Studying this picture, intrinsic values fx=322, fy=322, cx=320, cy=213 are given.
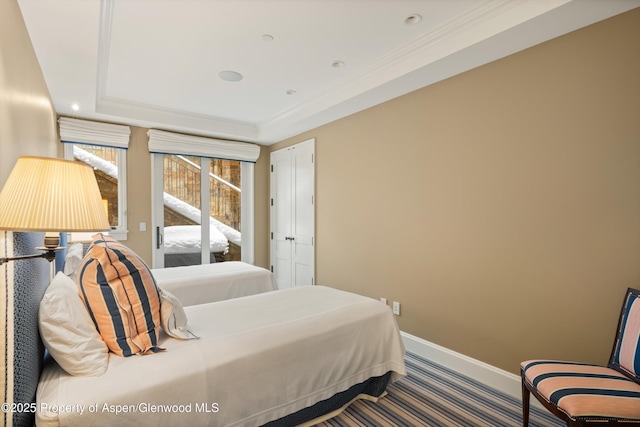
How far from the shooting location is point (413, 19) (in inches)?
88.0

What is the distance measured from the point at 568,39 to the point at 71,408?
3.23 metres

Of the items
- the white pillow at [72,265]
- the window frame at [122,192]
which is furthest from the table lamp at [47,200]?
the window frame at [122,192]

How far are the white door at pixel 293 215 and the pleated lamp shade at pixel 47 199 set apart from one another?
335 centimetres

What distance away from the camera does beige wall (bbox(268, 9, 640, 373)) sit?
1.90 meters

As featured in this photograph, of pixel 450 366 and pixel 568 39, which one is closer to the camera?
pixel 568 39

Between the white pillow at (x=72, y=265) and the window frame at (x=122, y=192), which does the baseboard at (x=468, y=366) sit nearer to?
the white pillow at (x=72, y=265)

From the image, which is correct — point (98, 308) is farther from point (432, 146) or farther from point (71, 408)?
point (432, 146)

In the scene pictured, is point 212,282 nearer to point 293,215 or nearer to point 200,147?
point 293,215

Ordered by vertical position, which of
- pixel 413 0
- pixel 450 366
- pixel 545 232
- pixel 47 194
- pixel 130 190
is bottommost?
pixel 450 366

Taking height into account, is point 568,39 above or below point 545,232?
above

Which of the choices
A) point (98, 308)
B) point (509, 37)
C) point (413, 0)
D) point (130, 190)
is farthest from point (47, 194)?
point (130, 190)

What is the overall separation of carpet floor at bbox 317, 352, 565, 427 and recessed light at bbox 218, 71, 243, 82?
2.98m

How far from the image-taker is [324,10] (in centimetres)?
213

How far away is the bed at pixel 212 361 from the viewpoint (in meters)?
1.32
